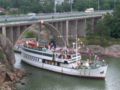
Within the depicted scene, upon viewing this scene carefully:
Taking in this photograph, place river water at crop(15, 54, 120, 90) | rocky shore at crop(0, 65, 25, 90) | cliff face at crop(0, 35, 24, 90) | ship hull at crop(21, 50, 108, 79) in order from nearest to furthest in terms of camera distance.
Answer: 1. rocky shore at crop(0, 65, 25, 90)
2. cliff face at crop(0, 35, 24, 90)
3. river water at crop(15, 54, 120, 90)
4. ship hull at crop(21, 50, 108, 79)

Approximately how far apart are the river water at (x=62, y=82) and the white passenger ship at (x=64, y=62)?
0.89 m

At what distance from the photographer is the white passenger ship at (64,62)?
56519 mm

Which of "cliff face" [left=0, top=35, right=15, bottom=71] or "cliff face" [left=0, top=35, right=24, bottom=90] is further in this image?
"cliff face" [left=0, top=35, right=15, bottom=71]

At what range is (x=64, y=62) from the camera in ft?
194

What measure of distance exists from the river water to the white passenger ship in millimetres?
888

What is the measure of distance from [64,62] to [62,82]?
17.3 feet

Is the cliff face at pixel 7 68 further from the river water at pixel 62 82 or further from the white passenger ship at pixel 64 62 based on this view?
the white passenger ship at pixel 64 62

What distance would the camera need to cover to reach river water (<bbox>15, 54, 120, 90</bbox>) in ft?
170

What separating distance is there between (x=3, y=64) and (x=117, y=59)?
26739 mm

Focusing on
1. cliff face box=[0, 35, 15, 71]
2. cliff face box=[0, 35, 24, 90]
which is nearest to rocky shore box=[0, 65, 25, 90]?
cliff face box=[0, 35, 24, 90]

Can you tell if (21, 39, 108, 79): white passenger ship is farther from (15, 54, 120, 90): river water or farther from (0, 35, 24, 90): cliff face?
(0, 35, 24, 90): cliff face

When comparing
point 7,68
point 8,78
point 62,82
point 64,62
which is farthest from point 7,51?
point 62,82

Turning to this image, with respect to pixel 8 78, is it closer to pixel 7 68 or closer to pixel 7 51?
pixel 7 68

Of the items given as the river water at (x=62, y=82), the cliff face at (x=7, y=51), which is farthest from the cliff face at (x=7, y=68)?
the river water at (x=62, y=82)
